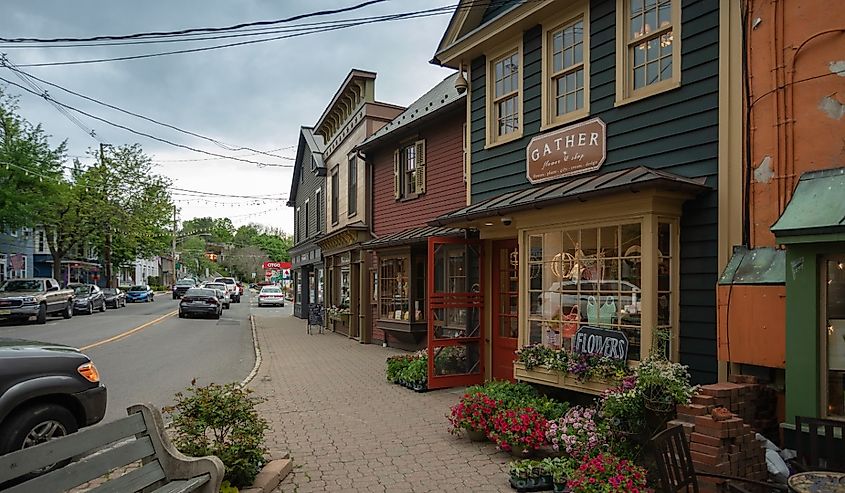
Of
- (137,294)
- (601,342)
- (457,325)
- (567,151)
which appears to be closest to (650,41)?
(567,151)

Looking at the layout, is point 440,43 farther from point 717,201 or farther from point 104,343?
point 104,343

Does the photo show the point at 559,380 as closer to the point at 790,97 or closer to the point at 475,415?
the point at 475,415

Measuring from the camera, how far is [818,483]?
356 centimetres

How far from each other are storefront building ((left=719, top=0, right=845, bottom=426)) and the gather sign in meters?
1.88

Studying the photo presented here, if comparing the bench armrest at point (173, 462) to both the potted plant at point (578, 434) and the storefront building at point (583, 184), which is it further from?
the storefront building at point (583, 184)

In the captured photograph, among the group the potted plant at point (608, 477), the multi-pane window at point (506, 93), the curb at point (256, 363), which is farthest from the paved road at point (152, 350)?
the multi-pane window at point (506, 93)

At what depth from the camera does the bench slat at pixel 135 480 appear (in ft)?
11.8

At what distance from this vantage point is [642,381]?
531cm

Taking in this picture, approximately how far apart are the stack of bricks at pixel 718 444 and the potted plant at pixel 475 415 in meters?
2.19

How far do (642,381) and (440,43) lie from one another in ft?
23.6

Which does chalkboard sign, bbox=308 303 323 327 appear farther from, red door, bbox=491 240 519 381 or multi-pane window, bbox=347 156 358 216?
red door, bbox=491 240 519 381

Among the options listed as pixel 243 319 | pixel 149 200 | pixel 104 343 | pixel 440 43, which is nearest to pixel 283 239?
pixel 149 200

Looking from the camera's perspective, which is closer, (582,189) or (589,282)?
(582,189)

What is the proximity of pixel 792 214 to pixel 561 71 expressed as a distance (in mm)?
4108
